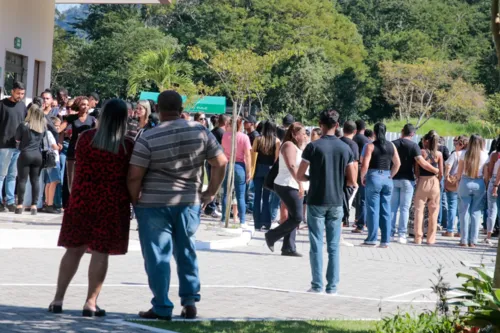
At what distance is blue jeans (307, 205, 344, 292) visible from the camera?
10531 millimetres

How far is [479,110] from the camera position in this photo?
86.4m

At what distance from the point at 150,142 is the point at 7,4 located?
1486cm

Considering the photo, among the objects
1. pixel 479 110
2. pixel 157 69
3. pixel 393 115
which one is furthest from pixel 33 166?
pixel 393 115

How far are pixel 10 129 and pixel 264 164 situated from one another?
4696 millimetres

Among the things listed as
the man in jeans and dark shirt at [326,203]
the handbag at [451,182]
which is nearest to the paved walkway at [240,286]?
the man in jeans and dark shirt at [326,203]

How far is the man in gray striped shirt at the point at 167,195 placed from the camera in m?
8.06

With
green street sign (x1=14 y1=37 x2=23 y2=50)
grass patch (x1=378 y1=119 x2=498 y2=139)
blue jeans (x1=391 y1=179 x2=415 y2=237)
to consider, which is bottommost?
blue jeans (x1=391 y1=179 x2=415 y2=237)

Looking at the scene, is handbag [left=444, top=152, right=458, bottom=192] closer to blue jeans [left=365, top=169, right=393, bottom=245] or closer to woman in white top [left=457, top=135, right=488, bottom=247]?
woman in white top [left=457, top=135, right=488, bottom=247]

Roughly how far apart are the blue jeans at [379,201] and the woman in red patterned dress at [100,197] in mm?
8589

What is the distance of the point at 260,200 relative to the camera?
1834 cm

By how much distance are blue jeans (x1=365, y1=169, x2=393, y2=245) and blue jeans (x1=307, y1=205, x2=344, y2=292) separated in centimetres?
571

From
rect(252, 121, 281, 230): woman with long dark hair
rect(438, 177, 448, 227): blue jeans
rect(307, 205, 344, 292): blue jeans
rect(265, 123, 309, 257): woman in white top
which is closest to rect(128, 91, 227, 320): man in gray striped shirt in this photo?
rect(307, 205, 344, 292): blue jeans

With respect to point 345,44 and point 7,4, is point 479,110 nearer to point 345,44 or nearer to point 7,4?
point 345,44

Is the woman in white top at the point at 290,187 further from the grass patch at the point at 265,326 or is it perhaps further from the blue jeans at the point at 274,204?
the grass patch at the point at 265,326
